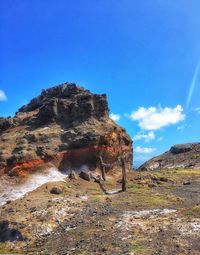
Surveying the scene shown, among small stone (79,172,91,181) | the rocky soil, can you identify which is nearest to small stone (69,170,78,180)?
small stone (79,172,91,181)

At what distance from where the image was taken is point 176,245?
21.6 metres

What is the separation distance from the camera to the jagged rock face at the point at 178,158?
102 metres

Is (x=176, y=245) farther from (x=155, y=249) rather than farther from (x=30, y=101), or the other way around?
(x=30, y=101)

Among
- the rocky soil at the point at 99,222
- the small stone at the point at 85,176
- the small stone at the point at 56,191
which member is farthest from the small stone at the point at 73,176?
the small stone at the point at 56,191

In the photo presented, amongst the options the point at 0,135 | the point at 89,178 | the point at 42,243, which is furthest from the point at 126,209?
the point at 0,135

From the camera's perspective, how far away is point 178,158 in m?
112

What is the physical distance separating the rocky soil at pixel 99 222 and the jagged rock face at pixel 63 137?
15.0 ft

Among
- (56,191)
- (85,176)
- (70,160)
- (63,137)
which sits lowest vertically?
(56,191)

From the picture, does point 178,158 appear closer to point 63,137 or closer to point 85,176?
point 63,137

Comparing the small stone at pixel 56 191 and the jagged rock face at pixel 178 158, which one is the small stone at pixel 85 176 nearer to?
the small stone at pixel 56 191

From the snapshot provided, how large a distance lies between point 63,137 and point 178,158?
241 feet

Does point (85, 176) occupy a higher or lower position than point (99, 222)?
higher

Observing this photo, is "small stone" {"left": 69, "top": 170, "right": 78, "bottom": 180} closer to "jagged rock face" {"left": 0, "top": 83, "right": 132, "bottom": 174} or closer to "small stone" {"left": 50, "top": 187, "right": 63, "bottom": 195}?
"jagged rock face" {"left": 0, "top": 83, "right": 132, "bottom": 174}

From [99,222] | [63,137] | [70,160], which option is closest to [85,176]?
[70,160]
